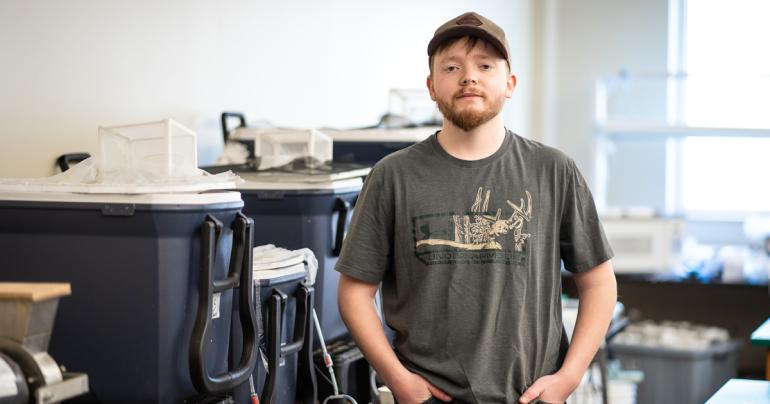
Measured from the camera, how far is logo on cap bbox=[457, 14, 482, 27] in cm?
180

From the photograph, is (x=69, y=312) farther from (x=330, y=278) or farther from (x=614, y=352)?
(x=614, y=352)

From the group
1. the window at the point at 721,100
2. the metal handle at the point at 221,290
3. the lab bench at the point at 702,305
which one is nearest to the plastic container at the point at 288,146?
the metal handle at the point at 221,290

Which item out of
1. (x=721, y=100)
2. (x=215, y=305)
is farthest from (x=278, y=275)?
(x=721, y=100)

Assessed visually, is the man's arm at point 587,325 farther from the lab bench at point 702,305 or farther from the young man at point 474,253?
the lab bench at point 702,305

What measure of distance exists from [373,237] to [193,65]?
1.65 meters

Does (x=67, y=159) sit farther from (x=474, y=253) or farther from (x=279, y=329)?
(x=474, y=253)

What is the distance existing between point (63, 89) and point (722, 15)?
5337 millimetres

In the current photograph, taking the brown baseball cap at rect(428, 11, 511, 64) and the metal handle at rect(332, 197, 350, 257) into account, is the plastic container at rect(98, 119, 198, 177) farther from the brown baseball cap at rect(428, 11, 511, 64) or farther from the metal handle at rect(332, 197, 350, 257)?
the brown baseball cap at rect(428, 11, 511, 64)

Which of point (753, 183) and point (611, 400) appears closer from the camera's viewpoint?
point (611, 400)

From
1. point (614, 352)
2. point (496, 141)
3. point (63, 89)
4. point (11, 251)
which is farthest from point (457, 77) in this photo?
point (614, 352)

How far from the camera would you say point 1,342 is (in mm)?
1488

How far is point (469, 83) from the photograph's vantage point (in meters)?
1.78

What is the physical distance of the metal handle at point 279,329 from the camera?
87.5 inches

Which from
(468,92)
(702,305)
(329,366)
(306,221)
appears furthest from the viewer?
(702,305)
